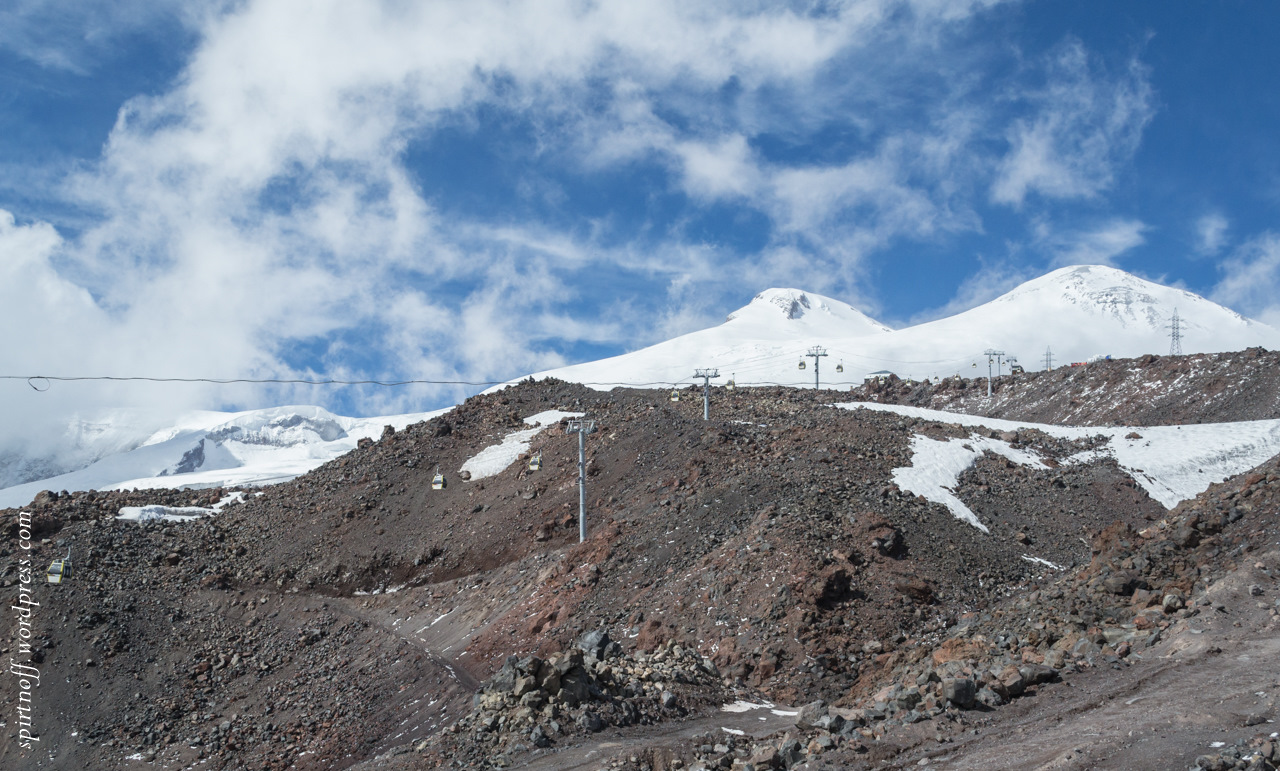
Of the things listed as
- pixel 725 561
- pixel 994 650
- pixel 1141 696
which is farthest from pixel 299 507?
pixel 1141 696

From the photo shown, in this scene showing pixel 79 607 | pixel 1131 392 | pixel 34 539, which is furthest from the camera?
pixel 1131 392

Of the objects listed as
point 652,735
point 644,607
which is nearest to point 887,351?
point 644,607

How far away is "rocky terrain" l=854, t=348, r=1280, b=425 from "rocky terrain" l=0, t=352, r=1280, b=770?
2327 centimetres

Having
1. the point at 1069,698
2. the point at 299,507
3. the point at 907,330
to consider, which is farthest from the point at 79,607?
the point at 907,330

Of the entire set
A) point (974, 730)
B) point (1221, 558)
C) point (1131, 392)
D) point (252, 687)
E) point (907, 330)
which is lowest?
point (252, 687)

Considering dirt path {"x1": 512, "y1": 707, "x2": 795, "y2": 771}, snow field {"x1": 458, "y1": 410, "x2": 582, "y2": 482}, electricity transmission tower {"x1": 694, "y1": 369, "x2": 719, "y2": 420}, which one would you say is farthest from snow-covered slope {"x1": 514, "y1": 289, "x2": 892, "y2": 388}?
dirt path {"x1": 512, "y1": 707, "x2": 795, "y2": 771}

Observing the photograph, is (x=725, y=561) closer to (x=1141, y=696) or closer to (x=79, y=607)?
(x=1141, y=696)

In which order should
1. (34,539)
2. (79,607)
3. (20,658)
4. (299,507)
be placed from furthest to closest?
(299,507) → (34,539) → (79,607) → (20,658)

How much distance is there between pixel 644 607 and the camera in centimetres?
2258

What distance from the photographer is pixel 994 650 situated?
15.1m

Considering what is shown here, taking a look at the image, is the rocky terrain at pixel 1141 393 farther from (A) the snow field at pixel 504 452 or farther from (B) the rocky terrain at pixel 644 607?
(A) the snow field at pixel 504 452

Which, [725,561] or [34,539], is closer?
[725,561]

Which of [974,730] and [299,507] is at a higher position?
[299,507]

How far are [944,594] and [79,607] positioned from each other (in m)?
28.5
